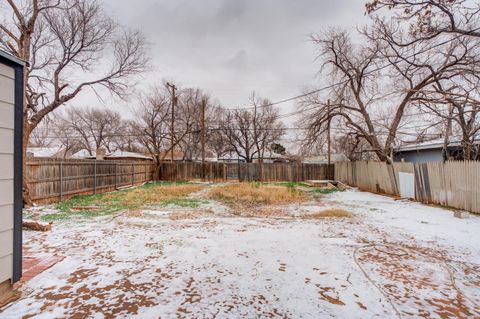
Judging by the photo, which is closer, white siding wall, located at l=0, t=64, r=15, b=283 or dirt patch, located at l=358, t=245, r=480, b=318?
white siding wall, located at l=0, t=64, r=15, b=283

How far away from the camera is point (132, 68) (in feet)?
36.5

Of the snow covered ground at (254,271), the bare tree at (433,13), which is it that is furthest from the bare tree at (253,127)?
the snow covered ground at (254,271)

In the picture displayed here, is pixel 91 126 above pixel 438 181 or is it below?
above

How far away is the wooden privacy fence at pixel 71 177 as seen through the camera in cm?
754

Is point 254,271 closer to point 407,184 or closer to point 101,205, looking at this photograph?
point 101,205

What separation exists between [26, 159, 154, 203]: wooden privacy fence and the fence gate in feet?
39.3

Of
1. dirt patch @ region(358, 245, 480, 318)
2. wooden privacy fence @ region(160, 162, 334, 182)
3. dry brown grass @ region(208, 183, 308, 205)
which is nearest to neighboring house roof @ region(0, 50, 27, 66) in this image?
dirt patch @ region(358, 245, 480, 318)

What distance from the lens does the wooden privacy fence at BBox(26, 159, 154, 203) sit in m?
7.54

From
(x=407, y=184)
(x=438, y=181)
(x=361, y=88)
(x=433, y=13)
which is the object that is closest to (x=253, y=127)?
(x=361, y=88)

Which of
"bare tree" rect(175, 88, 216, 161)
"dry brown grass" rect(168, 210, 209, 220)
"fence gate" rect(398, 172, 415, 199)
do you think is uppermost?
"bare tree" rect(175, 88, 216, 161)

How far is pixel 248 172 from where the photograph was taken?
18469mm

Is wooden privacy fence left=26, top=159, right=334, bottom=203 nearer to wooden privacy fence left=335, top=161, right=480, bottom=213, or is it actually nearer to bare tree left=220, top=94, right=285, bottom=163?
wooden privacy fence left=335, top=161, right=480, bottom=213

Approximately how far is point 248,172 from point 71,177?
1150 centimetres

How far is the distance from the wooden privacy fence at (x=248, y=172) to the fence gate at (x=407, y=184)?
27.0 feet
